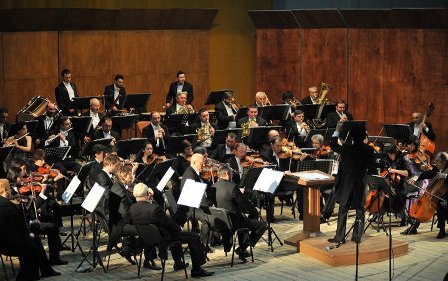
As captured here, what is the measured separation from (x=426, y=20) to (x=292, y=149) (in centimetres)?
519

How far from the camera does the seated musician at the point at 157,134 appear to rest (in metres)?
15.2

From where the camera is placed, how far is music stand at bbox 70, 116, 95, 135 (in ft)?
50.0

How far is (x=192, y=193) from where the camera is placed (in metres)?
11.0

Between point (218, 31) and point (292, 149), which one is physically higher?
point (218, 31)

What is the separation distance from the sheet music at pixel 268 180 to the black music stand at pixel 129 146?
9.19 feet

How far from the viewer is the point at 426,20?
58.6 ft

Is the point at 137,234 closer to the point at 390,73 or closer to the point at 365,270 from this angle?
the point at 365,270

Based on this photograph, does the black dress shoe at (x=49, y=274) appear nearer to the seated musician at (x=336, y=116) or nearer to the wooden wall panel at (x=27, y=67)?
the seated musician at (x=336, y=116)

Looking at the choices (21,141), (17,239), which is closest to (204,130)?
(21,141)

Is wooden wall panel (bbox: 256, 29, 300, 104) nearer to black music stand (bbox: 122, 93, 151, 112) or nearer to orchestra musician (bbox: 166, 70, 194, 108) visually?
orchestra musician (bbox: 166, 70, 194, 108)

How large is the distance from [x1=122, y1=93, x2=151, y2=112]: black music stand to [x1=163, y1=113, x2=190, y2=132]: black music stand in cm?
120

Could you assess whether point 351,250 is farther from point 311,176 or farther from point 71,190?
point 71,190

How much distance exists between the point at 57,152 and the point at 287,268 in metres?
4.19

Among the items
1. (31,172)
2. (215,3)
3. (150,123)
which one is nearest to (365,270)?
(31,172)
